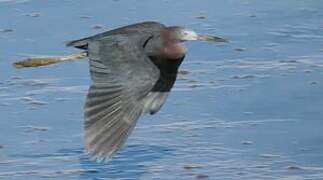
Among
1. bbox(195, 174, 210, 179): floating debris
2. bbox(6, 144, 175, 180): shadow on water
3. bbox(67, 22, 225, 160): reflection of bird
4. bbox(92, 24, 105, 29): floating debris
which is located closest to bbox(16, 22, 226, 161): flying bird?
A: bbox(67, 22, 225, 160): reflection of bird

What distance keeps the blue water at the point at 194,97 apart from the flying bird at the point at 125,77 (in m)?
0.30

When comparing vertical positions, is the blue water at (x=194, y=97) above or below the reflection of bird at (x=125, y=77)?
below

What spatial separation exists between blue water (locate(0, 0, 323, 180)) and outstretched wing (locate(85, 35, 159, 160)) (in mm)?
482

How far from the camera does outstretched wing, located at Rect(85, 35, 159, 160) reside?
16.8 feet

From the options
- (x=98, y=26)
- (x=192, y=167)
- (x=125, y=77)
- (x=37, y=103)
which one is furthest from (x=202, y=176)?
(x=98, y=26)

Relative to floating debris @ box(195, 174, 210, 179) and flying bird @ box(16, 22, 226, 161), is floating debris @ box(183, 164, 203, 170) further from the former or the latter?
flying bird @ box(16, 22, 226, 161)

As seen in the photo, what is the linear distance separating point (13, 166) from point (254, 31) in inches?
79.8

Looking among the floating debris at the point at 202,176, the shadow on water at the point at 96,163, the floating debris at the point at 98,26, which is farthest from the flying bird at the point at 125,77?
the floating debris at the point at 98,26

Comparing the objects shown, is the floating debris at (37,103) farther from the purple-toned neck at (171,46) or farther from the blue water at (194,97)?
the purple-toned neck at (171,46)

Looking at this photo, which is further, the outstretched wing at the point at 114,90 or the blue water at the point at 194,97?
the blue water at the point at 194,97

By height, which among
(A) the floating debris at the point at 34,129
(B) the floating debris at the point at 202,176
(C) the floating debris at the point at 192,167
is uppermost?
(B) the floating debris at the point at 202,176

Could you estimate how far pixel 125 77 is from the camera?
5.46 meters

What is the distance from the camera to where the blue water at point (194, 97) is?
19.2 ft

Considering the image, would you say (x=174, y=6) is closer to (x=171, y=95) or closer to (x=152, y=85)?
(x=171, y=95)
